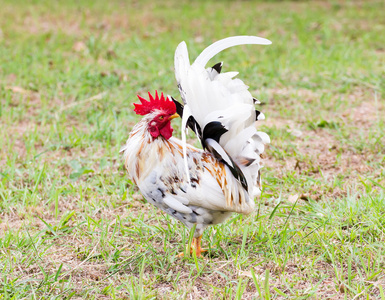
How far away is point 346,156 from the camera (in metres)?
4.23

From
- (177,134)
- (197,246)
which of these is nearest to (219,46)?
(197,246)

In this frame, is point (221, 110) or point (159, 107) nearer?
point (221, 110)

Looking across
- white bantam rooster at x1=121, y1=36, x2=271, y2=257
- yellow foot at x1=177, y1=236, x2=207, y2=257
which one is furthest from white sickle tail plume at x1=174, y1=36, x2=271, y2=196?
yellow foot at x1=177, y1=236, x2=207, y2=257

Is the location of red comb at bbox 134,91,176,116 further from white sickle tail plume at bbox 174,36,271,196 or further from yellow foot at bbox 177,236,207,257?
yellow foot at bbox 177,236,207,257

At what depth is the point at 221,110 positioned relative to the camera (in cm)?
257

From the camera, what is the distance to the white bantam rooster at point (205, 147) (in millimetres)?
2557

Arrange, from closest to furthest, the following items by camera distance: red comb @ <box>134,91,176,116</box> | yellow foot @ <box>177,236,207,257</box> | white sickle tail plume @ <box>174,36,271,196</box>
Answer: white sickle tail plume @ <box>174,36,271,196</box> → red comb @ <box>134,91,176,116</box> → yellow foot @ <box>177,236,207,257</box>

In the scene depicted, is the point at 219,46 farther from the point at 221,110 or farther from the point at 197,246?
the point at 197,246

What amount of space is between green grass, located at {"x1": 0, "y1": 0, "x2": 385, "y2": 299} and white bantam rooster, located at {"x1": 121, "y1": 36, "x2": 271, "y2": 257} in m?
0.34

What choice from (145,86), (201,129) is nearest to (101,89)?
(145,86)

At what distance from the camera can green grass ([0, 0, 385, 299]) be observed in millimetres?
2689

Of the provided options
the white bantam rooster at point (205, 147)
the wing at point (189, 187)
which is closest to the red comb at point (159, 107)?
the white bantam rooster at point (205, 147)

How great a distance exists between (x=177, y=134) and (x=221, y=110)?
202 cm

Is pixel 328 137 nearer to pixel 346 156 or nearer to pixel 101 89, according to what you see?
pixel 346 156
